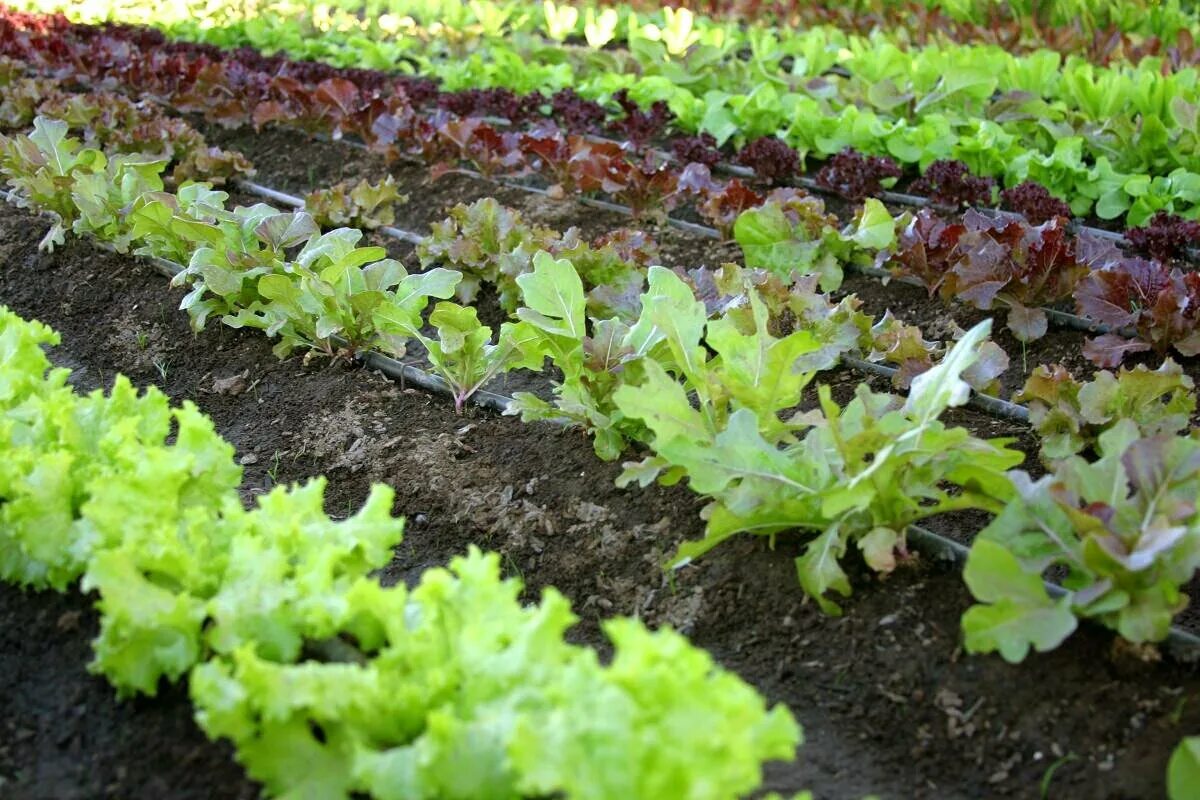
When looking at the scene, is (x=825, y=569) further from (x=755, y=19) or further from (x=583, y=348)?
(x=755, y=19)

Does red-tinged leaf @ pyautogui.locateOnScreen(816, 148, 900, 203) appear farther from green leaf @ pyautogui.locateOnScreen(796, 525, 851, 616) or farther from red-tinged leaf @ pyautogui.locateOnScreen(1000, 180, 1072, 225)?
green leaf @ pyautogui.locateOnScreen(796, 525, 851, 616)

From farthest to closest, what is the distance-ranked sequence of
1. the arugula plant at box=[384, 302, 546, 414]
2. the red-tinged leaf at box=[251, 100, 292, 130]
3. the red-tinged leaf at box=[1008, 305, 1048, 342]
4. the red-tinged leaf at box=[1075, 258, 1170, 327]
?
the red-tinged leaf at box=[251, 100, 292, 130]
the red-tinged leaf at box=[1008, 305, 1048, 342]
the red-tinged leaf at box=[1075, 258, 1170, 327]
the arugula plant at box=[384, 302, 546, 414]

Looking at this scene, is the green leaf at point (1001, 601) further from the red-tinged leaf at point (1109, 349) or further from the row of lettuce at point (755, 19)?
the row of lettuce at point (755, 19)

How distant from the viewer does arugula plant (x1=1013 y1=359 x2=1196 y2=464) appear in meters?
2.87

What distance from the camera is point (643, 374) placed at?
2.99 meters

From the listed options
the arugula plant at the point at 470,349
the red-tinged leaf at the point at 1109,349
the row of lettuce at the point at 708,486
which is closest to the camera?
the row of lettuce at the point at 708,486

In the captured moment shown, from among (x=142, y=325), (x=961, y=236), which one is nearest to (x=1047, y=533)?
(x=961, y=236)

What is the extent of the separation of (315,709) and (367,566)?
43 centimetres

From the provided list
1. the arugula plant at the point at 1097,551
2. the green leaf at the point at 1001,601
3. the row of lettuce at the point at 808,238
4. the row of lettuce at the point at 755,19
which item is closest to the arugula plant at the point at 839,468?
the arugula plant at the point at 1097,551

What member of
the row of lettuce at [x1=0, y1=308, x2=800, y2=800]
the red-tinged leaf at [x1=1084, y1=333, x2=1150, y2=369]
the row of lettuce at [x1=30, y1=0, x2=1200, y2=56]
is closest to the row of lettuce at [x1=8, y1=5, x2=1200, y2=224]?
the row of lettuce at [x1=30, y1=0, x2=1200, y2=56]

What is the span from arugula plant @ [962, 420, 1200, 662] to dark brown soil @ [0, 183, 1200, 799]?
137mm

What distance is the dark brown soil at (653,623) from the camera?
6.78ft

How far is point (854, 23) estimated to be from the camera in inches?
350

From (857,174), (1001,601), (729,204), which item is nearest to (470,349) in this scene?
(729,204)
